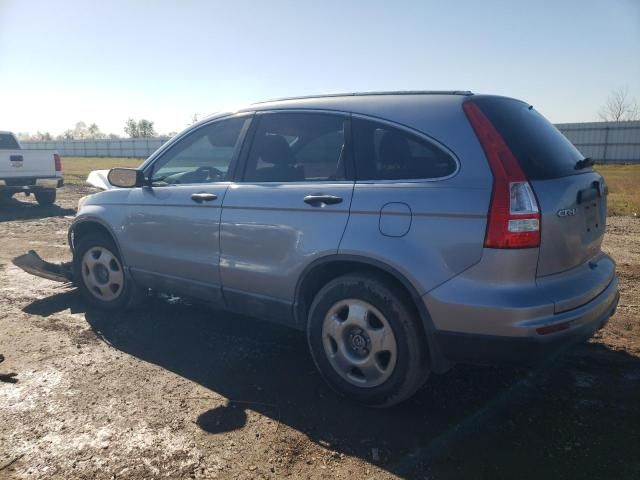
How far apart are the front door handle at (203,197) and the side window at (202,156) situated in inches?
6.2

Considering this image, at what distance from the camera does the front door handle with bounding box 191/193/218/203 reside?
3.76m

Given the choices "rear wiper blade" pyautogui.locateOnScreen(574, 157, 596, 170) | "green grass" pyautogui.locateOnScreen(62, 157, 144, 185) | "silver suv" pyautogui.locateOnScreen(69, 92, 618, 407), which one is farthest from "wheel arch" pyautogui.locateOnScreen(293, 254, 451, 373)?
"green grass" pyautogui.locateOnScreen(62, 157, 144, 185)

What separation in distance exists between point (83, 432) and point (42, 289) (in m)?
3.39

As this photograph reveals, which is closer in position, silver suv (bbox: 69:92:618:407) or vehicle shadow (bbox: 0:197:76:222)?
silver suv (bbox: 69:92:618:407)

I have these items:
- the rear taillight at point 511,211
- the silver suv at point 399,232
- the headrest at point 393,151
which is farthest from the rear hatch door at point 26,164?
the rear taillight at point 511,211

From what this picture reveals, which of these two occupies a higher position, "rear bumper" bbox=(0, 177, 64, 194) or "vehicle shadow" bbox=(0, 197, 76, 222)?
"rear bumper" bbox=(0, 177, 64, 194)

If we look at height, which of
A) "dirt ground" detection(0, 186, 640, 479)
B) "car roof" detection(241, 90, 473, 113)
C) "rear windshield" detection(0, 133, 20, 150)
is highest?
"rear windshield" detection(0, 133, 20, 150)

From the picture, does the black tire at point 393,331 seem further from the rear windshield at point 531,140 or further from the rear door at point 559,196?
the rear windshield at point 531,140

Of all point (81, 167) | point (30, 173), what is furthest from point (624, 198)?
point (81, 167)

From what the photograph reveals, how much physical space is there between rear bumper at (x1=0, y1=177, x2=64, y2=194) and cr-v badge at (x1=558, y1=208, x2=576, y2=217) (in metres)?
12.7

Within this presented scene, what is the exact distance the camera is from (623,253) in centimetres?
663

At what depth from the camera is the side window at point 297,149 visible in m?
3.26

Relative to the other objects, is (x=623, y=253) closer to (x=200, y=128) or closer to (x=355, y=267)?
(x=355, y=267)

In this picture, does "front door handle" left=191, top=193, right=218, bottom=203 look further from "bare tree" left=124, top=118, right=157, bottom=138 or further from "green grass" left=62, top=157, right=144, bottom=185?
"bare tree" left=124, top=118, right=157, bottom=138
